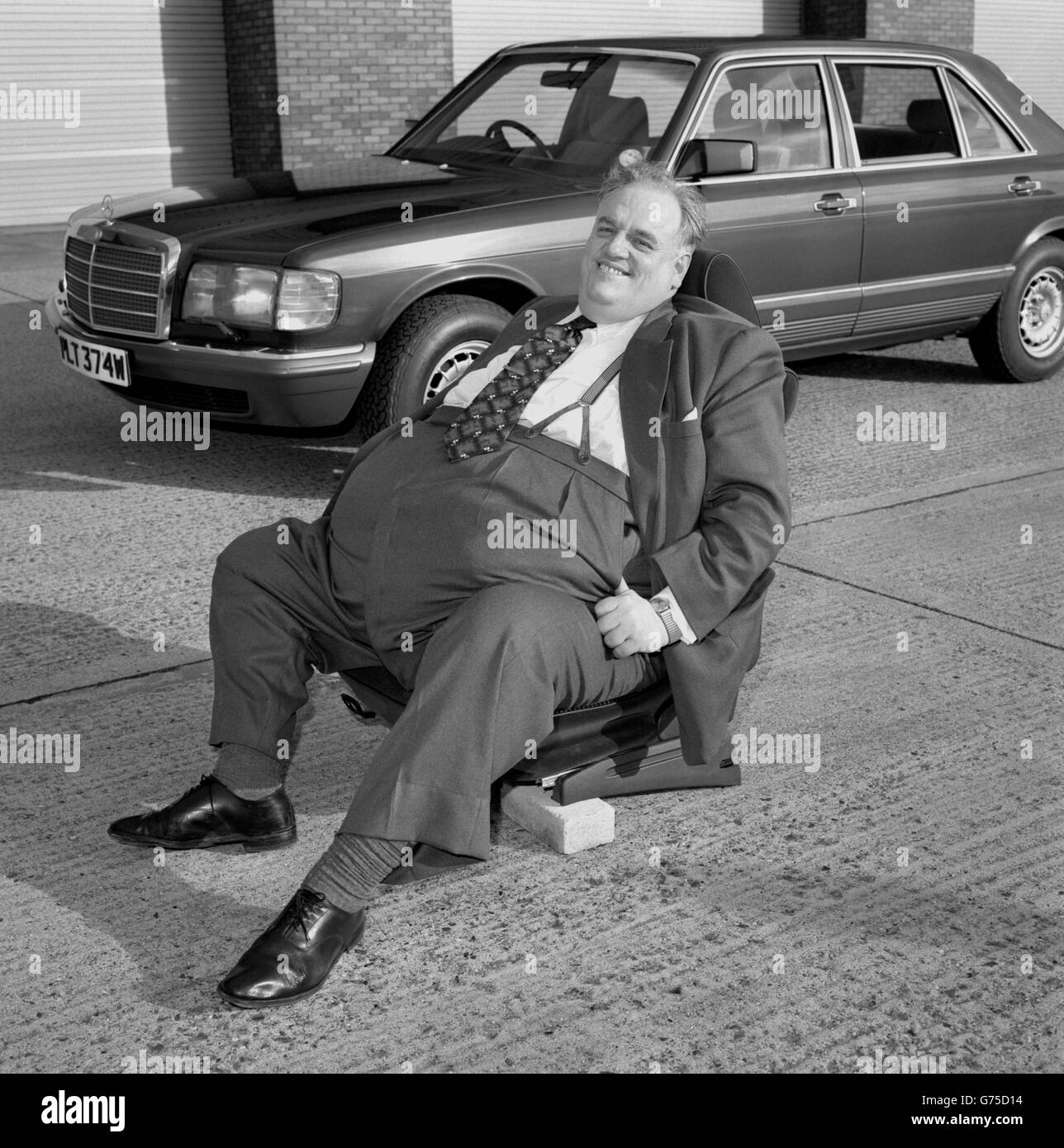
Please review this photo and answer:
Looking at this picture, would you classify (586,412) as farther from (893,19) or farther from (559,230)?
(893,19)

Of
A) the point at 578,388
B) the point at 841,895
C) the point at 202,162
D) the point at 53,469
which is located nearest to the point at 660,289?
the point at 578,388

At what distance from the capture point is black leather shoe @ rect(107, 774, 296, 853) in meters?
3.20

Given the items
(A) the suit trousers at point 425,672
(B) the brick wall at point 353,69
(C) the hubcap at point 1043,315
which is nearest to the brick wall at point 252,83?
(B) the brick wall at point 353,69

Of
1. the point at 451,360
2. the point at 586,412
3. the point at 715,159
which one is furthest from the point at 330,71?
the point at 586,412

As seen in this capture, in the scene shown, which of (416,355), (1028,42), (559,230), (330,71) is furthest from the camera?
(1028,42)

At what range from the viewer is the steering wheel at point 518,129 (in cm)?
683

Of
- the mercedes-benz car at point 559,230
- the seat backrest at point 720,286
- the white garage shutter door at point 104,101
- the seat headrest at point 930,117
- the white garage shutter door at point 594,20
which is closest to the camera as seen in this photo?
the seat backrest at point 720,286

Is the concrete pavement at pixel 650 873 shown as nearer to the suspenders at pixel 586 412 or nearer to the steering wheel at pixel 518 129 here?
the suspenders at pixel 586 412

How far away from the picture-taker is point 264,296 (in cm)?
568

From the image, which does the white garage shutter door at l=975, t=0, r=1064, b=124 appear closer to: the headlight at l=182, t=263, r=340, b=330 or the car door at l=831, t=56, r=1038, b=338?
the car door at l=831, t=56, r=1038, b=338

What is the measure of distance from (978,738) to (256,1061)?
213 centimetres

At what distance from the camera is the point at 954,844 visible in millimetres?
3344

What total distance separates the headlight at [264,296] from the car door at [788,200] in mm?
1884

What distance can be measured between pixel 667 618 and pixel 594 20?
14.8 m
